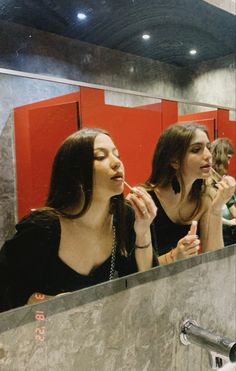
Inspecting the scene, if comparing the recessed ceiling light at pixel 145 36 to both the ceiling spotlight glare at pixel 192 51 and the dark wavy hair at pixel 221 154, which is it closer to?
the ceiling spotlight glare at pixel 192 51

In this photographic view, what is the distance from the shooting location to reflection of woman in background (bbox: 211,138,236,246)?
101 centimetres

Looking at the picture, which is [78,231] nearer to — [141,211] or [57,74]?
[141,211]

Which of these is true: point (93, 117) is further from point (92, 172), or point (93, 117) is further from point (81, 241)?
point (81, 241)

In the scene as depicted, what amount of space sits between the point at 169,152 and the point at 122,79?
0.22 metres

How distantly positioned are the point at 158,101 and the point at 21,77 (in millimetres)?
379

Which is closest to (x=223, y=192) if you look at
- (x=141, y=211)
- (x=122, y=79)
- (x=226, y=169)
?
(x=226, y=169)

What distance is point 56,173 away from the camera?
638 millimetres

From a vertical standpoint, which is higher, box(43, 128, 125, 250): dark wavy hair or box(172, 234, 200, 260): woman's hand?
box(43, 128, 125, 250): dark wavy hair

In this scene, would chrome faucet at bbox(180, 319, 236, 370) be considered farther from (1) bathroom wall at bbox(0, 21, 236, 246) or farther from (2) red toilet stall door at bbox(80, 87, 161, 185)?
(1) bathroom wall at bbox(0, 21, 236, 246)

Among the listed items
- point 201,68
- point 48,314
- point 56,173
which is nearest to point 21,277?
point 48,314

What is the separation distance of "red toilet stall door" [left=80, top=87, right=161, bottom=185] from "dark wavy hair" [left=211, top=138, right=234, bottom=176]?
0.24 meters

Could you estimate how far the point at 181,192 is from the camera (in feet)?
3.04
